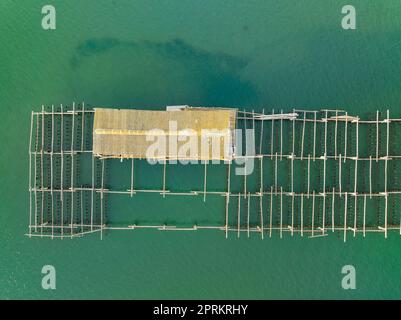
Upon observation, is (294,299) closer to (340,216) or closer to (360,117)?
(340,216)

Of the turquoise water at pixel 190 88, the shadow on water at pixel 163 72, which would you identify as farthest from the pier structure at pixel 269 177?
the shadow on water at pixel 163 72

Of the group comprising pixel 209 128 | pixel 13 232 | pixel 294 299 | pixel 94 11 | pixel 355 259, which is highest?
pixel 94 11

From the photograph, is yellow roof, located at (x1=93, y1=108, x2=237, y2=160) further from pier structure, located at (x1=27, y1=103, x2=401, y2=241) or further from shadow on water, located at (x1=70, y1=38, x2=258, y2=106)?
shadow on water, located at (x1=70, y1=38, x2=258, y2=106)

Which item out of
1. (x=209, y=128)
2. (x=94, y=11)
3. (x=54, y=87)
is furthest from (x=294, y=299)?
(x=94, y=11)

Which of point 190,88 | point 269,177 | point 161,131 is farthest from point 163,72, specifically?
point 269,177

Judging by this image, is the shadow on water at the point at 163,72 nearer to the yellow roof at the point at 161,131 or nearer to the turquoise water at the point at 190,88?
the turquoise water at the point at 190,88

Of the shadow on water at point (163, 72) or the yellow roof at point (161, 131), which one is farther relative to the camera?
the shadow on water at point (163, 72)

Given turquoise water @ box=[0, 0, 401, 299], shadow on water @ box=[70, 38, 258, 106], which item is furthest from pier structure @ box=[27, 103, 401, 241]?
shadow on water @ box=[70, 38, 258, 106]
